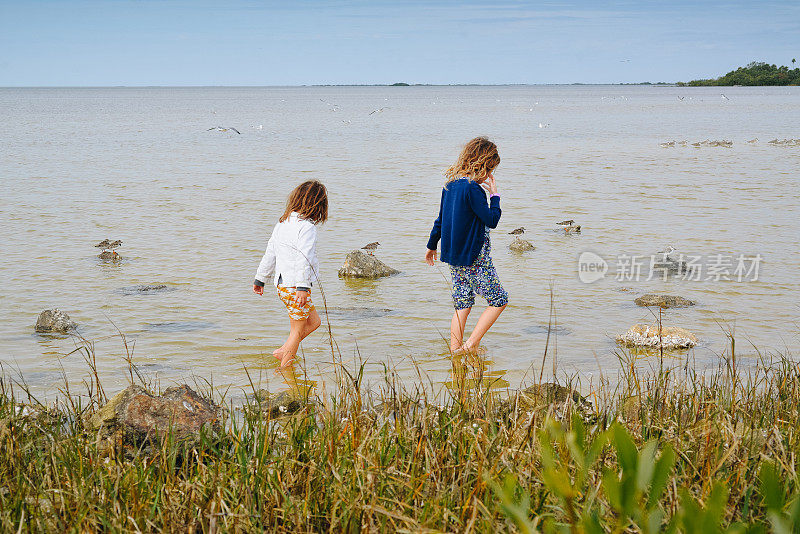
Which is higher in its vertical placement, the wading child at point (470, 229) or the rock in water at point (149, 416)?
the wading child at point (470, 229)

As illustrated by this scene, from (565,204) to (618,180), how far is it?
4948 millimetres

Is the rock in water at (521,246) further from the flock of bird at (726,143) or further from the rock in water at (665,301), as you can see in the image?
the flock of bird at (726,143)

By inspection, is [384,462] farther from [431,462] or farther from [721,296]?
[721,296]

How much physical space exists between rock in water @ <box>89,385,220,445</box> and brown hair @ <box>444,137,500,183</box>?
2.98 meters

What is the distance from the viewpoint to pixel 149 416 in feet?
14.1

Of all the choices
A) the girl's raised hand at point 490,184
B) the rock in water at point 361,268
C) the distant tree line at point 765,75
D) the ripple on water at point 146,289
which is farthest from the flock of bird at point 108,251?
the distant tree line at point 765,75

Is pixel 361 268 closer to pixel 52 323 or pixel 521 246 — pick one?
pixel 521 246

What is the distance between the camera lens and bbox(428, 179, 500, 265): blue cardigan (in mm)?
6273

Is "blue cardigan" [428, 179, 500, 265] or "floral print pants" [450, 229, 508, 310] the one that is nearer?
"blue cardigan" [428, 179, 500, 265]

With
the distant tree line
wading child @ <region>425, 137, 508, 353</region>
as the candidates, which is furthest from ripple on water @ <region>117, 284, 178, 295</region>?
→ the distant tree line

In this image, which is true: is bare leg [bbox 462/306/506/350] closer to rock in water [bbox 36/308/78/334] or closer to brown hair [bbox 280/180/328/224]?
brown hair [bbox 280/180/328/224]

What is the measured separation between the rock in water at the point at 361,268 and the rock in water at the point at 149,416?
5.76m

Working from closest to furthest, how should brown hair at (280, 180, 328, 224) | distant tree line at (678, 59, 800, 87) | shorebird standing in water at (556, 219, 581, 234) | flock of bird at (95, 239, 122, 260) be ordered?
brown hair at (280, 180, 328, 224)
flock of bird at (95, 239, 122, 260)
shorebird standing in water at (556, 219, 581, 234)
distant tree line at (678, 59, 800, 87)

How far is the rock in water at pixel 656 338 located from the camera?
695 cm
